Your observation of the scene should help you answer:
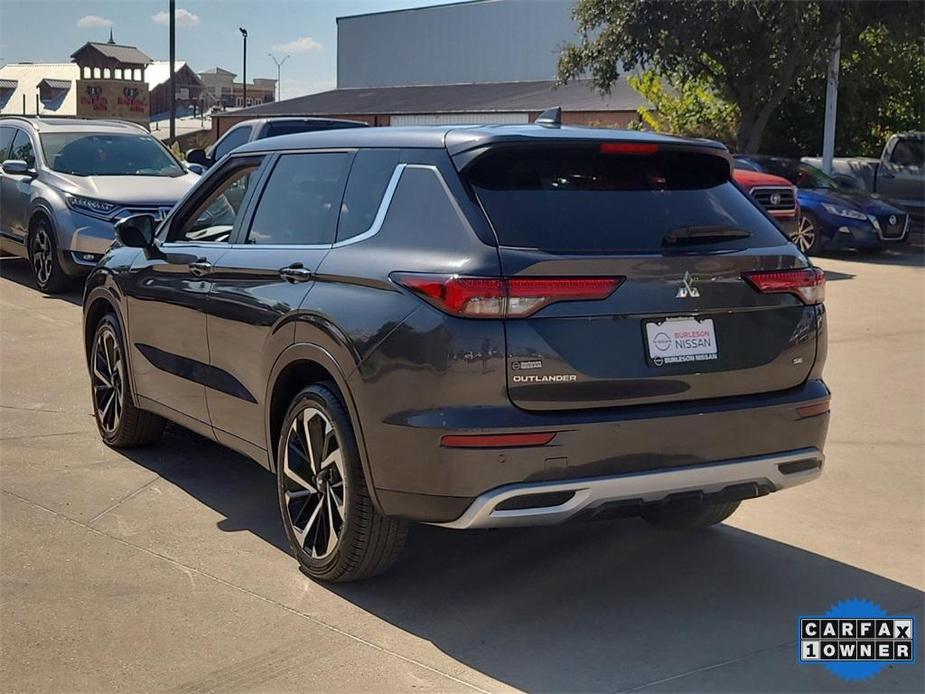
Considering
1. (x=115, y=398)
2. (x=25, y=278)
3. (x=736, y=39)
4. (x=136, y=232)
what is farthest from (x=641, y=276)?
(x=736, y=39)

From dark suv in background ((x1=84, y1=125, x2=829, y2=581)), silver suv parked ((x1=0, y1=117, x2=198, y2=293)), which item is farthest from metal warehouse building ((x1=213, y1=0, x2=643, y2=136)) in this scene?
dark suv in background ((x1=84, y1=125, x2=829, y2=581))

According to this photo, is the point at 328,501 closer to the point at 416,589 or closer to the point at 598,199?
the point at 416,589

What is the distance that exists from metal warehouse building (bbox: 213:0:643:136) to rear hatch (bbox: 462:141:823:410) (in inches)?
1400

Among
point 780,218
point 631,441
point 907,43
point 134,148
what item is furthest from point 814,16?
point 631,441

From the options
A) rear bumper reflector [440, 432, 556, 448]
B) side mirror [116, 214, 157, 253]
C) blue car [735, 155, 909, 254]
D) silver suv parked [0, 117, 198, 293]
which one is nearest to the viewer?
rear bumper reflector [440, 432, 556, 448]

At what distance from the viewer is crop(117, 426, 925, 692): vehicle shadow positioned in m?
3.85

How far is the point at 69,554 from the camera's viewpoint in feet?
16.0

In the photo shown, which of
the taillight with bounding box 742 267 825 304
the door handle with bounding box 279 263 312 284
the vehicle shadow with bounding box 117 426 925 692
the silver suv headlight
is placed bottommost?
the vehicle shadow with bounding box 117 426 925 692

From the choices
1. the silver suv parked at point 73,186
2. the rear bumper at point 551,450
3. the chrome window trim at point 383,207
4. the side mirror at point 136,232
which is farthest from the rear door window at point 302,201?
the silver suv parked at point 73,186

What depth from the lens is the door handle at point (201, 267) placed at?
17.2ft

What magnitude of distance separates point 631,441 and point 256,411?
67.6 inches

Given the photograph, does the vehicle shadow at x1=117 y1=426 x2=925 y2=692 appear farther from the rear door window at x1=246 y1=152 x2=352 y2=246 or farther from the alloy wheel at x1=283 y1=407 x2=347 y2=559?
the rear door window at x1=246 y1=152 x2=352 y2=246

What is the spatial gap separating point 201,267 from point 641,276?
2244 mm

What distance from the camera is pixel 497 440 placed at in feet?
12.4
